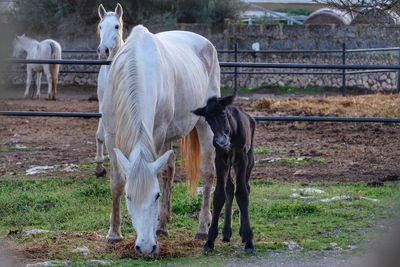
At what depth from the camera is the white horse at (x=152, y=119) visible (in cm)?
475

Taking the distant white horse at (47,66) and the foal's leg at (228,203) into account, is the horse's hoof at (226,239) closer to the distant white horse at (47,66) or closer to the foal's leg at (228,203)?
the foal's leg at (228,203)

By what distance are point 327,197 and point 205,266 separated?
285 cm

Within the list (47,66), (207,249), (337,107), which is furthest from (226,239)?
(47,66)

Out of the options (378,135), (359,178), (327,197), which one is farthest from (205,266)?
(378,135)

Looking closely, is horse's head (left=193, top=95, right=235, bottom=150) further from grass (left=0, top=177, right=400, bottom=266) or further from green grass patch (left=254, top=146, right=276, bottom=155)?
green grass patch (left=254, top=146, right=276, bottom=155)

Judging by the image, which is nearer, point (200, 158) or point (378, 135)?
point (200, 158)

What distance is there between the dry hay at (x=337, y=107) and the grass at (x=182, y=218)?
14.7ft

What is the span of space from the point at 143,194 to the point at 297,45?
→ 747 inches

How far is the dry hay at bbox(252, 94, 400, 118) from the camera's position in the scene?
40.4ft

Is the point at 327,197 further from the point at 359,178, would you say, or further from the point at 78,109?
the point at 78,109

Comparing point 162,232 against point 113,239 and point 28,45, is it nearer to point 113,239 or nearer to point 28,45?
point 113,239

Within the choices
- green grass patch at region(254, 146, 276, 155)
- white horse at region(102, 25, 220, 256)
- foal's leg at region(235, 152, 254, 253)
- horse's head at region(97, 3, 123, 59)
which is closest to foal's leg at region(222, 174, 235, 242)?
A: foal's leg at region(235, 152, 254, 253)

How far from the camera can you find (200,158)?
6.68 m

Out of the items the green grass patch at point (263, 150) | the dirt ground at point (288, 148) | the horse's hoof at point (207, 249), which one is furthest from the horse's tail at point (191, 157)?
the green grass patch at point (263, 150)
